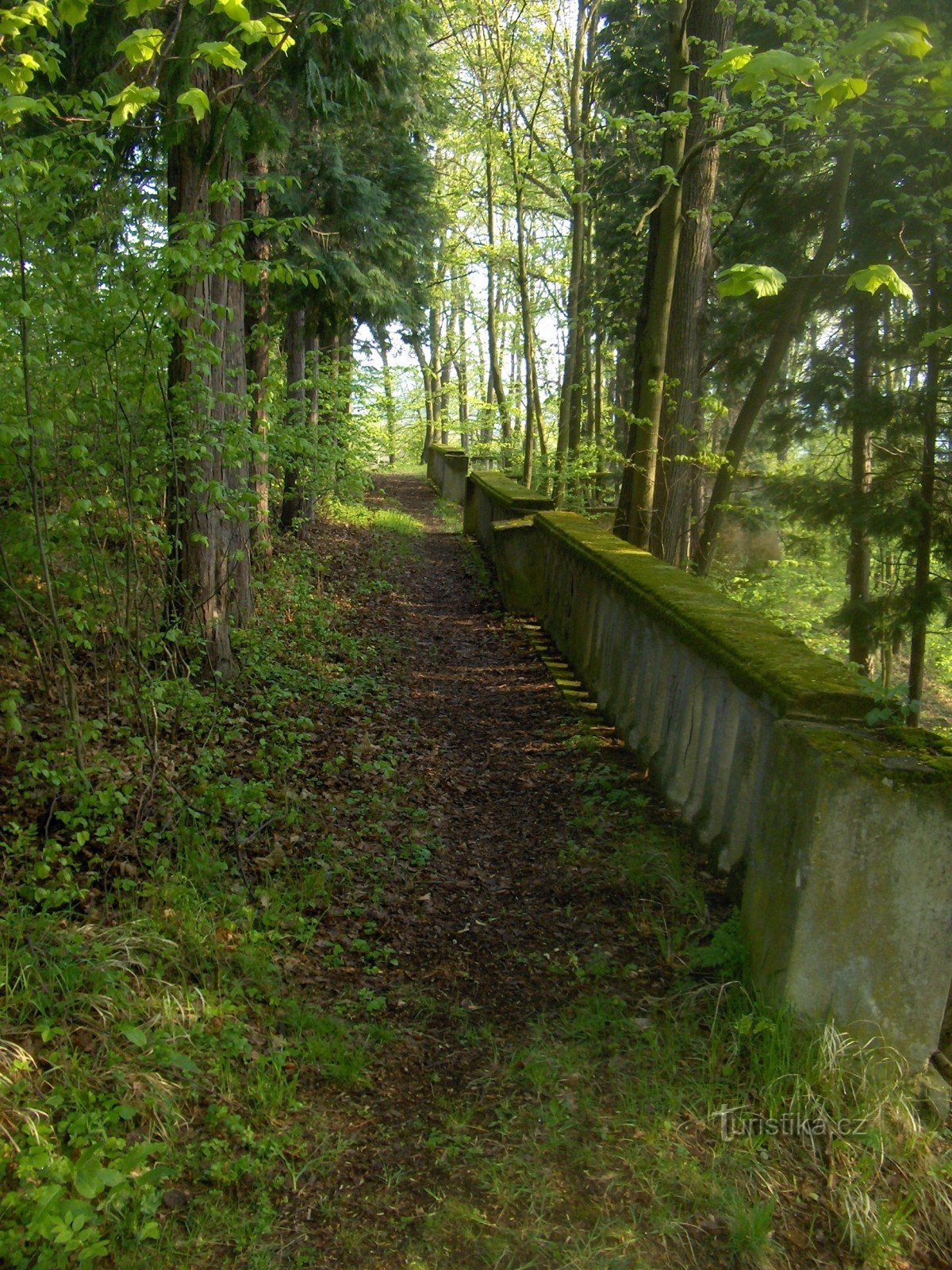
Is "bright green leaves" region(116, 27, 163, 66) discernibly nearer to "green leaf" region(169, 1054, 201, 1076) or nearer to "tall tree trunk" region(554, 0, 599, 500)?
"green leaf" region(169, 1054, 201, 1076)

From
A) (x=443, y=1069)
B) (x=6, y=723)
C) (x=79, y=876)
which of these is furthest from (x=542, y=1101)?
(x=6, y=723)

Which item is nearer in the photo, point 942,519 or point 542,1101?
point 542,1101

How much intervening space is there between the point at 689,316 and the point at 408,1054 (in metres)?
7.42

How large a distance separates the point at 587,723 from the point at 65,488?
12.6 ft

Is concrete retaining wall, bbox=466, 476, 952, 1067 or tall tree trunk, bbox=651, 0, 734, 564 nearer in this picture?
concrete retaining wall, bbox=466, 476, 952, 1067

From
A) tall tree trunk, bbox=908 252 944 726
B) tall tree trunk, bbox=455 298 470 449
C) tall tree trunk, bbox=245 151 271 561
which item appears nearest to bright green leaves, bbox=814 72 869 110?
tall tree trunk, bbox=245 151 271 561

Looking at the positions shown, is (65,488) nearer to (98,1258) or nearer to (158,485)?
(158,485)

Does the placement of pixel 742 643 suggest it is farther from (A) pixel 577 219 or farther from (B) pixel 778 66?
(A) pixel 577 219

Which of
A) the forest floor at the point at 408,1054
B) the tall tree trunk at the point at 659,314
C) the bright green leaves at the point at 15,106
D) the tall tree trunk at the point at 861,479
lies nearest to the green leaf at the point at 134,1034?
the forest floor at the point at 408,1054

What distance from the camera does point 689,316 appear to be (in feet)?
29.2

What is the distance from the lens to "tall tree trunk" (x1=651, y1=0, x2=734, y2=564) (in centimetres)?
841

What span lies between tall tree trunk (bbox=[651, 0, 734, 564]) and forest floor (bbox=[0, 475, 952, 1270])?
4.10 meters

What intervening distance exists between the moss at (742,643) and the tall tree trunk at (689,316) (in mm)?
2176

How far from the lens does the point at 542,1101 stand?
Answer: 10.7 ft
